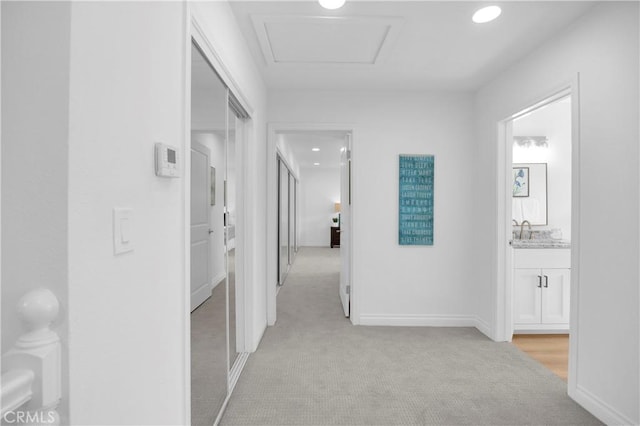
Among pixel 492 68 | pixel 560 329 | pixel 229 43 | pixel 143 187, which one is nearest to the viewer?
pixel 143 187

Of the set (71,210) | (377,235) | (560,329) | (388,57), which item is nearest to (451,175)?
(377,235)

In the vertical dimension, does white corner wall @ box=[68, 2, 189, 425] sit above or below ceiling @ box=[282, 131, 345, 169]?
below

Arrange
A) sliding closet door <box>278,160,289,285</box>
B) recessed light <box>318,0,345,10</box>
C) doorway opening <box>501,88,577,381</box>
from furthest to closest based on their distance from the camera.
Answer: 1. sliding closet door <box>278,160,289,285</box>
2. doorway opening <box>501,88,577,381</box>
3. recessed light <box>318,0,345,10</box>

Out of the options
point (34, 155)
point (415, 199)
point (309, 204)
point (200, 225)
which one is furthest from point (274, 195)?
point (309, 204)

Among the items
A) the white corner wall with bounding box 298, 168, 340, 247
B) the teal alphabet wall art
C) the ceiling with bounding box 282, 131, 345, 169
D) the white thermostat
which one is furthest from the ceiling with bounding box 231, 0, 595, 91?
the white corner wall with bounding box 298, 168, 340, 247

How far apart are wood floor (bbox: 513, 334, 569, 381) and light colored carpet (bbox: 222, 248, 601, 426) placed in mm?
130

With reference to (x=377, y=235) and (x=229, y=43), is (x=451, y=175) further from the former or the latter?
(x=229, y=43)

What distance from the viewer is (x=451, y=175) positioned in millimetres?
3615

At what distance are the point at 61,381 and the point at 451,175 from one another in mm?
3548

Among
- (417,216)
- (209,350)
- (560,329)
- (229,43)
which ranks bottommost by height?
(560,329)

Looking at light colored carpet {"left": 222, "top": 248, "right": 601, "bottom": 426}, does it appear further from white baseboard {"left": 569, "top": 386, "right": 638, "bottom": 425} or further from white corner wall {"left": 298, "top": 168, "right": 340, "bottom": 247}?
white corner wall {"left": 298, "top": 168, "right": 340, "bottom": 247}

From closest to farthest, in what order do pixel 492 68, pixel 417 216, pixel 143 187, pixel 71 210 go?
1. pixel 71 210
2. pixel 143 187
3. pixel 492 68
4. pixel 417 216

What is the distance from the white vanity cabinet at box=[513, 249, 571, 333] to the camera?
3.36 meters

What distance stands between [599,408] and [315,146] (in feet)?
19.0
